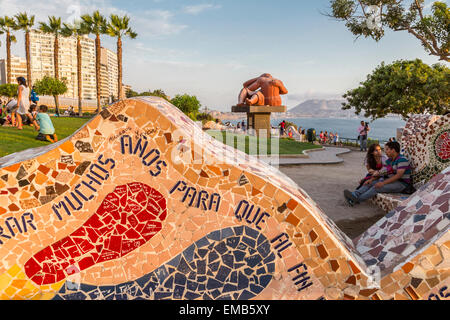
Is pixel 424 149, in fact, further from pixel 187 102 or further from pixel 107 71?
pixel 107 71

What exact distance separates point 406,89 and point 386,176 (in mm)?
22008

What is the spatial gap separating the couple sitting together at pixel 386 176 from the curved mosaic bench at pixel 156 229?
12.2 feet

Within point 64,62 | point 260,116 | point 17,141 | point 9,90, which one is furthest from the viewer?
point 64,62

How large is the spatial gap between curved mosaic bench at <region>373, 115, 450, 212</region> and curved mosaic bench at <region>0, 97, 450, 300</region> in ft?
11.9

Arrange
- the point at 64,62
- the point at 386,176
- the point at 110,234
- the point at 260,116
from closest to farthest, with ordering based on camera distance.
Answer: the point at 110,234, the point at 386,176, the point at 260,116, the point at 64,62

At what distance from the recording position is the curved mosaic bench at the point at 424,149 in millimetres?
5090

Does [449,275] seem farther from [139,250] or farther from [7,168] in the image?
[7,168]

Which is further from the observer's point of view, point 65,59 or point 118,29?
point 65,59

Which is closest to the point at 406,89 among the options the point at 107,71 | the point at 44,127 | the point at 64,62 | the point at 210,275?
the point at 44,127

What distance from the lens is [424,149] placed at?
5.46m

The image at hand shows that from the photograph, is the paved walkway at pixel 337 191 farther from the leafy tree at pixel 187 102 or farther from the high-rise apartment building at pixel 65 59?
the high-rise apartment building at pixel 65 59

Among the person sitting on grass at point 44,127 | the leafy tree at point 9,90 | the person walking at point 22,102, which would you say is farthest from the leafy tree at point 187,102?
the leafy tree at point 9,90
